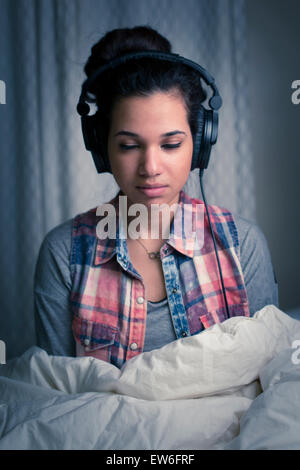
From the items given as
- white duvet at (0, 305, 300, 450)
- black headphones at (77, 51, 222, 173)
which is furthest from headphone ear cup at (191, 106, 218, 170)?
white duvet at (0, 305, 300, 450)

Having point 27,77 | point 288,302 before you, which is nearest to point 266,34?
point 27,77

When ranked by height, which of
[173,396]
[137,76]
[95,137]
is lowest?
[173,396]

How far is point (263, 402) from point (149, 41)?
0.71 m

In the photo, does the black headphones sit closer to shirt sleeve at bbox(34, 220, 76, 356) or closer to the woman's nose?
the woman's nose

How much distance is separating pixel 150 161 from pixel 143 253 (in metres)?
0.24

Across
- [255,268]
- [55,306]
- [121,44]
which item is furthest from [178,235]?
[121,44]

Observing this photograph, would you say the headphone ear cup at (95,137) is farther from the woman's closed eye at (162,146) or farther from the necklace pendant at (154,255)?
the necklace pendant at (154,255)

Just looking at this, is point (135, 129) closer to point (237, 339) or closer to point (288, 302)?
point (237, 339)

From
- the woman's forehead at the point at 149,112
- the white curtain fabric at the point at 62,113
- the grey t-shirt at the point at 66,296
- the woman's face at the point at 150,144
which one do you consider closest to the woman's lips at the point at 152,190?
the woman's face at the point at 150,144

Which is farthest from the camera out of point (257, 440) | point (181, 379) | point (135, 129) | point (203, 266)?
point (203, 266)

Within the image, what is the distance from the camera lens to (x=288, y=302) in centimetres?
142

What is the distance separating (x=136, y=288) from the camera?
34.5 inches

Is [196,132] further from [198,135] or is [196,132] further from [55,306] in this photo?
[55,306]

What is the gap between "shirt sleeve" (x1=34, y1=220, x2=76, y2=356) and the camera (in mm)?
899
